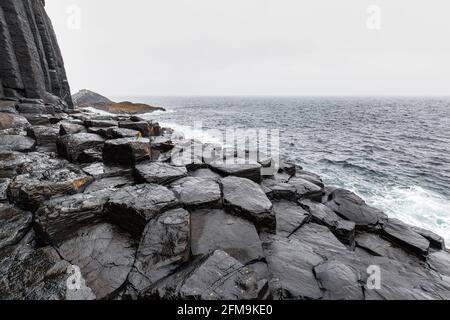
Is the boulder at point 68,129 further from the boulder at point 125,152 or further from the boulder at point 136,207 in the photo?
the boulder at point 136,207

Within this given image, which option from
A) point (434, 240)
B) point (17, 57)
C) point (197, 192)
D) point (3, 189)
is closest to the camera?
point (3, 189)

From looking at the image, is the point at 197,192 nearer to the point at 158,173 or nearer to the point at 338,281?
the point at 158,173

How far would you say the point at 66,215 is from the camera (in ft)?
12.8

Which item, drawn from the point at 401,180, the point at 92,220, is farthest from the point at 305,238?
the point at 401,180

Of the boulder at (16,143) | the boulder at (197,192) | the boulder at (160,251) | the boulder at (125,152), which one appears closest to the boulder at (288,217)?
the boulder at (197,192)

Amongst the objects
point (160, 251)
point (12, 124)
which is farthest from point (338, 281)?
point (12, 124)

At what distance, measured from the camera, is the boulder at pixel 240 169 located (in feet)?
21.4

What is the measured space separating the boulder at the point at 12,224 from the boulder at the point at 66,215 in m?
0.32

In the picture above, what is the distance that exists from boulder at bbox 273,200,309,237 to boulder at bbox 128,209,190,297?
2281mm

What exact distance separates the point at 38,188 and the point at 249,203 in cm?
423

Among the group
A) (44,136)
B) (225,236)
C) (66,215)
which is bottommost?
(225,236)

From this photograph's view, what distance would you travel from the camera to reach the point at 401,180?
1510 cm

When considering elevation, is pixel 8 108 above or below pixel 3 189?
above
